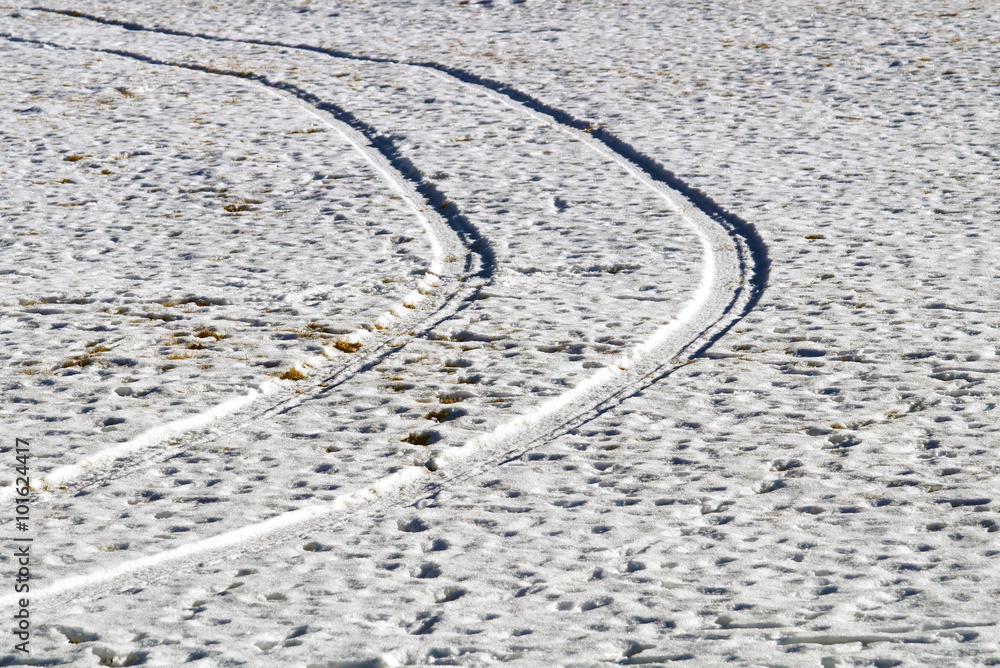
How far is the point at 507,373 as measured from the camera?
6.25 metres

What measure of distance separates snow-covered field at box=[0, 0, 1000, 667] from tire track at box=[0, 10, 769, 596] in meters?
0.02

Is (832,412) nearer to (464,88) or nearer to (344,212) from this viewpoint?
(344,212)

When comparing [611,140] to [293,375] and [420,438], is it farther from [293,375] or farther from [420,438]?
[420,438]

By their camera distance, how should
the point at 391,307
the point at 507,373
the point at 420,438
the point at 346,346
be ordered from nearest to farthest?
1. the point at 420,438
2. the point at 507,373
3. the point at 346,346
4. the point at 391,307

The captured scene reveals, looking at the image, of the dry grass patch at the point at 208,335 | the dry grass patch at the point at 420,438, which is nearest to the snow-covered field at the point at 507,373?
the dry grass patch at the point at 420,438

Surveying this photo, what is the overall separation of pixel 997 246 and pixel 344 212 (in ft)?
17.8

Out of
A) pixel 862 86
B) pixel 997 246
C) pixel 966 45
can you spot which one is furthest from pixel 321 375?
pixel 966 45

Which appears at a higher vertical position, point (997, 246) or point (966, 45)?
point (966, 45)

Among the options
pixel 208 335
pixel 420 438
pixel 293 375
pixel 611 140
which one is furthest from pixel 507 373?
pixel 611 140

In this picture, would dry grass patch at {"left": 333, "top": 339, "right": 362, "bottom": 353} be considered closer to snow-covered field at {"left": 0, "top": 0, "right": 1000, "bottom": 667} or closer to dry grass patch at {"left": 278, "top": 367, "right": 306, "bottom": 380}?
snow-covered field at {"left": 0, "top": 0, "right": 1000, "bottom": 667}

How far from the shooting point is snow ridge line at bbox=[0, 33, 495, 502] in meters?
5.25

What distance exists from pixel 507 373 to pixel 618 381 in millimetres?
667

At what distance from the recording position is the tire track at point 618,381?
4596 mm

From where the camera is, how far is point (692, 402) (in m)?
5.81
